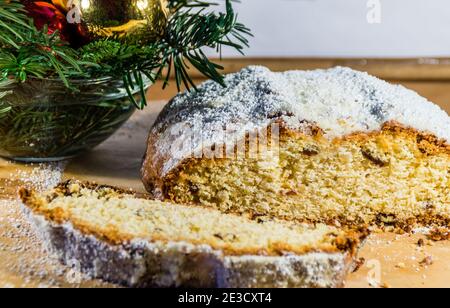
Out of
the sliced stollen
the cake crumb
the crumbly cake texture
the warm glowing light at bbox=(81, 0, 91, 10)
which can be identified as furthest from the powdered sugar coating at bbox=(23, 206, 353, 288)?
the warm glowing light at bbox=(81, 0, 91, 10)

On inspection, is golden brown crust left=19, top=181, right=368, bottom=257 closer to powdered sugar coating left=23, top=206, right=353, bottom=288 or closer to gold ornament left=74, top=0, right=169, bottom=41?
powdered sugar coating left=23, top=206, right=353, bottom=288

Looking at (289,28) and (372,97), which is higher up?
(289,28)

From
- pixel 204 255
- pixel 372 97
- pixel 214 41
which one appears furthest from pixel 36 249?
pixel 372 97

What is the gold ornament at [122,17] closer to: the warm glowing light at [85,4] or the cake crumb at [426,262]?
the warm glowing light at [85,4]

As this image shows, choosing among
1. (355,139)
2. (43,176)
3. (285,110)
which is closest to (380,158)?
(355,139)

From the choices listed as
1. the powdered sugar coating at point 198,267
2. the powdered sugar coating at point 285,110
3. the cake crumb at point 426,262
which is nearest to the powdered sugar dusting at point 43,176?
the powdered sugar coating at point 285,110
